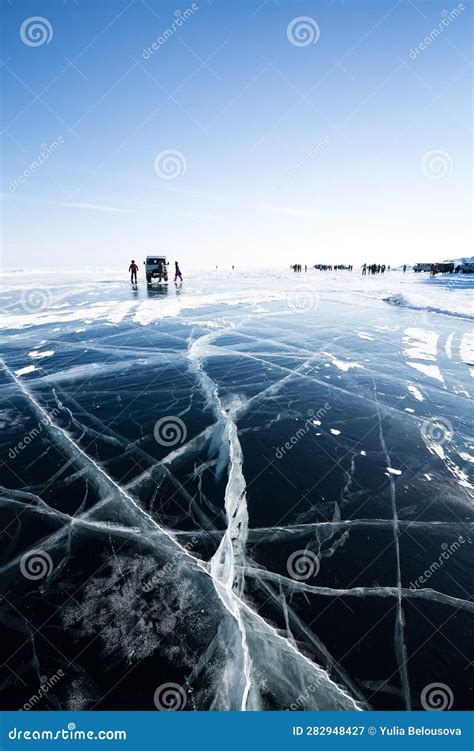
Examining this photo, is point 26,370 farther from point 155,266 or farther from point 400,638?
point 155,266

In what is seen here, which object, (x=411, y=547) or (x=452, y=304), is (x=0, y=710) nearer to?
(x=411, y=547)

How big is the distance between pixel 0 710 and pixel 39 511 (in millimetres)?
1821

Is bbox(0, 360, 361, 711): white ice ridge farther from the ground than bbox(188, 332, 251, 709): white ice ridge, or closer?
closer

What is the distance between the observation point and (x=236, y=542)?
343 centimetres

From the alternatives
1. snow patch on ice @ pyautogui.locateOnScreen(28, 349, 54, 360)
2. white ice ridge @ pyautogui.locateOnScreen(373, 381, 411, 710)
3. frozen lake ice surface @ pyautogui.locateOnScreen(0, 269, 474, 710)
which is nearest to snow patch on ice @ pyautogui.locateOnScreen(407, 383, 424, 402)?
frozen lake ice surface @ pyautogui.locateOnScreen(0, 269, 474, 710)

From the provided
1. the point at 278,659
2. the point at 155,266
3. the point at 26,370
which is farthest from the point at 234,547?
the point at 155,266

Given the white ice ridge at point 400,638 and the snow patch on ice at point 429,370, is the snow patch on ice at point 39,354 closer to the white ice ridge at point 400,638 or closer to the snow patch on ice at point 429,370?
the white ice ridge at point 400,638

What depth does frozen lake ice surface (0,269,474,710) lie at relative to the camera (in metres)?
2.36

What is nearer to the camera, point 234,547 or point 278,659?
point 278,659

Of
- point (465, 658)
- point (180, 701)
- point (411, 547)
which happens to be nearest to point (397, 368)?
point (411, 547)

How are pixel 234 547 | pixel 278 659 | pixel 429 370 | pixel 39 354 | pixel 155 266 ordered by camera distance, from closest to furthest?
pixel 278 659, pixel 234 547, pixel 429 370, pixel 39 354, pixel 155 266

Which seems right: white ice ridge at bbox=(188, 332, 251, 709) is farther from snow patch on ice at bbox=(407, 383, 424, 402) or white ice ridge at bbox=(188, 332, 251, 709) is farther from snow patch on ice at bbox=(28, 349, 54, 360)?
snow patch on ice at bbox=(28, 349, 54, 360)

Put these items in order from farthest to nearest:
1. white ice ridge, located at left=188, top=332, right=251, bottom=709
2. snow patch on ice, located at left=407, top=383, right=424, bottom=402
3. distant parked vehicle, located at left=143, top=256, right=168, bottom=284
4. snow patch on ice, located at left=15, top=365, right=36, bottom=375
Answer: distant parked vehicle, located at left=143, top=256, right=168, bottom=284 → snow patch on ice, located at left=15, top=365, right=36, bottom=375 → snow patch on ice, located at left=407, top=383, right=424, bottom=402 → white ice ridge, located at left=188, top=332, right=251, bottom=709

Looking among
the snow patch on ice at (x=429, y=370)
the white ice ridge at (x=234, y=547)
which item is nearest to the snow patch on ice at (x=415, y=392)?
the snow patch on ice at (x=429, y=370)
